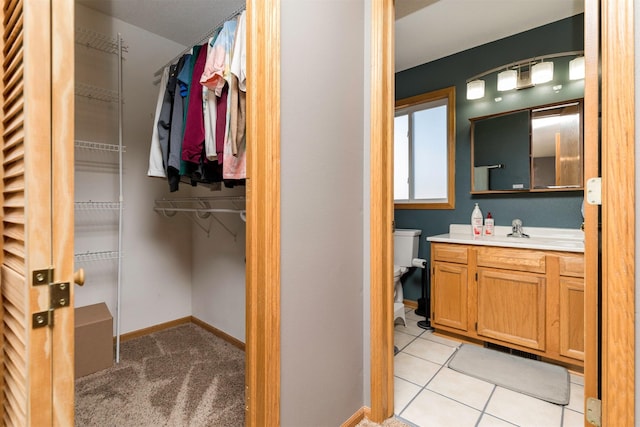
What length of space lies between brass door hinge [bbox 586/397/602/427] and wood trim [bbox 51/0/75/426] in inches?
62.1

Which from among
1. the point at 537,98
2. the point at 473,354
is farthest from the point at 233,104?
the point at 537,98

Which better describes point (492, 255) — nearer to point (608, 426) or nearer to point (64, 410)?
point (608, 426)

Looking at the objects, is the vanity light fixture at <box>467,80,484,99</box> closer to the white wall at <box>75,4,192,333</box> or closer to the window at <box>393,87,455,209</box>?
the window at <box>393,87,455,209</box>

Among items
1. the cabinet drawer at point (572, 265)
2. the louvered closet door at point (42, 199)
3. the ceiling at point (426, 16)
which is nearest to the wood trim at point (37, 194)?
the louvered closet door at point (42, 199)

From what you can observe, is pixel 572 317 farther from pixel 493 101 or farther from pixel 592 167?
pixel 493 101

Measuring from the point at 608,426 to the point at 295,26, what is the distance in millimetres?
1822

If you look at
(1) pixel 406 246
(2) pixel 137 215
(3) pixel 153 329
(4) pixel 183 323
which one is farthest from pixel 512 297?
(2) pixel 137 215

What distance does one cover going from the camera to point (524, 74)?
8.23 ft

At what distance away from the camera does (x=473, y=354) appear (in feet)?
7.26

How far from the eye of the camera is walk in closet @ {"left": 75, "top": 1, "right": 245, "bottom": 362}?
226cm

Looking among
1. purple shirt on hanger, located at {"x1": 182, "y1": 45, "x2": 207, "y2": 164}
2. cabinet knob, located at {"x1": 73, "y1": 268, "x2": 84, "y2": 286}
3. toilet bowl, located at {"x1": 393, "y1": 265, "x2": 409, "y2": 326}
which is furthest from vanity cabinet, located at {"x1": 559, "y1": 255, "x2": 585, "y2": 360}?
cabinet knob, located at {"x1": 73, "y1": 268, "x2": 84, "y2": 286}

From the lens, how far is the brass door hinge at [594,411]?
1039 millimetres

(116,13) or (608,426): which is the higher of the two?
(116,13)

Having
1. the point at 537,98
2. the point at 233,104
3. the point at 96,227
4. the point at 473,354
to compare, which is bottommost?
the point at 473,354
